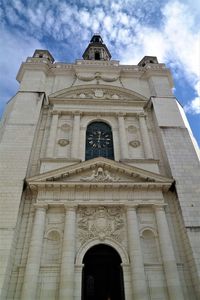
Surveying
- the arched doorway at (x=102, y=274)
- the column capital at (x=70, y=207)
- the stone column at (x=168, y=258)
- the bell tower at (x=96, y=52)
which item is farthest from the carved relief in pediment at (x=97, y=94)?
the arched doorway at (x=102, y=274)

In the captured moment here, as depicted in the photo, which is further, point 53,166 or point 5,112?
point 5,112

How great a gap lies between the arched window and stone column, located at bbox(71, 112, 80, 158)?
70 centimetres

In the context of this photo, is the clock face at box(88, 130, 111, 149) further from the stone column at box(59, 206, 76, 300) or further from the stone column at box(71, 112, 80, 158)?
the stone column at box(59, 206, 76, 300)

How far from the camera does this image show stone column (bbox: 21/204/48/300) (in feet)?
29.7

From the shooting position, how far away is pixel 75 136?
14.7 metres

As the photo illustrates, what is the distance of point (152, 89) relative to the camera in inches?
720

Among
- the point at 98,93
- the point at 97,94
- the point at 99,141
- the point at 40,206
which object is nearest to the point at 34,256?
the point at 40,206

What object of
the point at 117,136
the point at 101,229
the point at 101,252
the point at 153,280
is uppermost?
the point at 117,136

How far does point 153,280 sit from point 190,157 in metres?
6.56

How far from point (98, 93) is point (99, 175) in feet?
26.1

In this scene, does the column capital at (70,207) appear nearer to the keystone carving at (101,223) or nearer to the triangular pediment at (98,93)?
the keystone carving at (101,223)

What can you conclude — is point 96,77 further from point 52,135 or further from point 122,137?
point 52,135

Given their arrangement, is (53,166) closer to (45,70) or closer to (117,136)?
(117,136)

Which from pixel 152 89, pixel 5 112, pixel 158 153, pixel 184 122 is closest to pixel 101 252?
pixel 158 153
